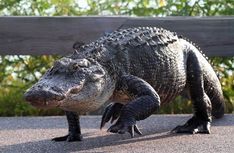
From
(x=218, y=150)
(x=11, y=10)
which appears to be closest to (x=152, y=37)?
(x=218, y=150)

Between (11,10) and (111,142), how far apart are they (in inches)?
142

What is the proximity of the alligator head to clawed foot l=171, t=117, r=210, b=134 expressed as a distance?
73cm

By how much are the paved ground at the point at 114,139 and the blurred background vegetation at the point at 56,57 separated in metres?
1.01

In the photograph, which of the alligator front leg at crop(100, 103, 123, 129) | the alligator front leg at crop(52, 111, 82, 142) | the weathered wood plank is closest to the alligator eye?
the alligator front leg at crop(52, 111, 82, 142)

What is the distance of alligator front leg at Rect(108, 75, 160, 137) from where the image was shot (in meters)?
3.47

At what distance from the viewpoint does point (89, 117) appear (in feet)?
17.4

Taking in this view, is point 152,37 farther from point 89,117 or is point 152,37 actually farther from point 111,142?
point 89,117

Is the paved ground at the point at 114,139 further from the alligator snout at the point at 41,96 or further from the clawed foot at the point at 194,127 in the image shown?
the alligator snout at the point at 41,96

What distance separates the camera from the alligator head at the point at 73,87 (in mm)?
3100

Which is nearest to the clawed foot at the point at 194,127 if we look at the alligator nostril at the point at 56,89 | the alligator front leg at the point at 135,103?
the alligator front leg at the point at 135,103

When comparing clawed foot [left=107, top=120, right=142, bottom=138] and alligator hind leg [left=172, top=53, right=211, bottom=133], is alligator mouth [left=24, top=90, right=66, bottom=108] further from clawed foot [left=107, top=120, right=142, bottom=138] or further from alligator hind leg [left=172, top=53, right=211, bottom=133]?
alligator hind leg [left=172, top=53, right=211, bottom=133]

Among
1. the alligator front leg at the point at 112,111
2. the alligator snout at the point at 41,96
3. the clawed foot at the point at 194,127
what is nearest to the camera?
the alligator snout at the point at 41,96

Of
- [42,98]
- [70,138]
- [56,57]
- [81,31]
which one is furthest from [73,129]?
[56,57]

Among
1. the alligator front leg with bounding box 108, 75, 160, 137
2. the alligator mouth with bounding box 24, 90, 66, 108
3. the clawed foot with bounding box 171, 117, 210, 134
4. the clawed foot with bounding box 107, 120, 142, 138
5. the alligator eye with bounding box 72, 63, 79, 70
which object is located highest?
the alligator eye with bounding box 72, 63, 79, 70
